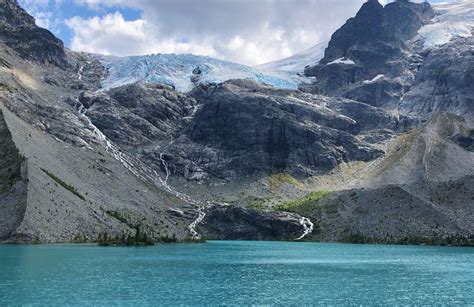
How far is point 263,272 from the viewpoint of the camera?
359ft

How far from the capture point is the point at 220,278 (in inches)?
3932

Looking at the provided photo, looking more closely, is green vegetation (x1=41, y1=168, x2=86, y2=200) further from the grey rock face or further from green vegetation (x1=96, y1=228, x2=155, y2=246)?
green vegetation (x1=96, y1=228, x2=155, y2=246)

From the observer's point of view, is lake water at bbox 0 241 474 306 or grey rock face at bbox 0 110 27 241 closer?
lake water at bbox 0 241 474 306

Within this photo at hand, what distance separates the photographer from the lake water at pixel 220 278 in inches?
3059

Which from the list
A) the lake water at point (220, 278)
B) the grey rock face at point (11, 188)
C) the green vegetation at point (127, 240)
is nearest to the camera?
the lake water at point (220, 278)

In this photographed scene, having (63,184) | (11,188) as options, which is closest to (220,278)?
(11,188)

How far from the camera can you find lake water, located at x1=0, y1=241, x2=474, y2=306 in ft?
255

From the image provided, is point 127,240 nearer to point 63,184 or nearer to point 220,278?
point 63,184

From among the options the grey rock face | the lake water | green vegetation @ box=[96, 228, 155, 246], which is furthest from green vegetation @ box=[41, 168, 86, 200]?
the lake water

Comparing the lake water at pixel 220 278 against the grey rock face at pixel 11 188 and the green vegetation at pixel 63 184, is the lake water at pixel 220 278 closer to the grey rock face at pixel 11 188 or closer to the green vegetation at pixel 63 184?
the grey rock face at pixel 11 188

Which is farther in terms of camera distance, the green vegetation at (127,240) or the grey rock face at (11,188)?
the green vegetation at (127,240)

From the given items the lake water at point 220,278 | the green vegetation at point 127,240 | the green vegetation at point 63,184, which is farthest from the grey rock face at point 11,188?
the green vegetation at point 127,240

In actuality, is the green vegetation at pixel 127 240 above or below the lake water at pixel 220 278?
above

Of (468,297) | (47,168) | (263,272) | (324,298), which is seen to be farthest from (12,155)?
(468,297)
